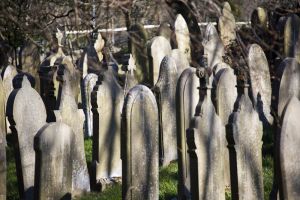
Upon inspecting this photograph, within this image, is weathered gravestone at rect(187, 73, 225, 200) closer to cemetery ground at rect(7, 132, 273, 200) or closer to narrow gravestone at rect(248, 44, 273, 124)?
cemetery ground at rect(7, 132, 273, 200)

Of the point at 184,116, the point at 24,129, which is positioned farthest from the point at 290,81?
the point at 24,129

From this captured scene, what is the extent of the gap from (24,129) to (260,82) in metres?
5.03

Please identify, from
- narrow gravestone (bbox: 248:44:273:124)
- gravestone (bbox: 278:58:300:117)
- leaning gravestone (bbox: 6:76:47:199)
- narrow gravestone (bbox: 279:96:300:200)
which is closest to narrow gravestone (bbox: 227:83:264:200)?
narrow gravestone (bbox: 279:96:300:200)

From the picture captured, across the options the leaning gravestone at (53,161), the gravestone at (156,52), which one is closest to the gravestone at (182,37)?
the gravestone at (156,52)

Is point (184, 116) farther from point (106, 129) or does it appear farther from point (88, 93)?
point (88, 93)

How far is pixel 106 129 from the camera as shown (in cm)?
977

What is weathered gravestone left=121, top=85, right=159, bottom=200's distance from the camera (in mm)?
7227

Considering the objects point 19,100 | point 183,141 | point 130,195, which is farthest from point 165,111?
point 130,195

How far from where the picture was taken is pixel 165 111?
10.2 m

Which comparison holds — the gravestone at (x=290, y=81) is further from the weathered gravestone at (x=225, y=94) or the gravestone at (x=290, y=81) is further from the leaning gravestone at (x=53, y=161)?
the leaning gravestone at (x=53, y=161)

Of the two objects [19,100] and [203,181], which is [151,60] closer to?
[19,100]

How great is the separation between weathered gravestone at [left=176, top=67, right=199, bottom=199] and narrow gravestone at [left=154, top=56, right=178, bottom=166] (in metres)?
1.06

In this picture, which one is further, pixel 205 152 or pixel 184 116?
pixel 184 116

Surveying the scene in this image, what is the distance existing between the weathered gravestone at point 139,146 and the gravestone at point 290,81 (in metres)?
1.86
